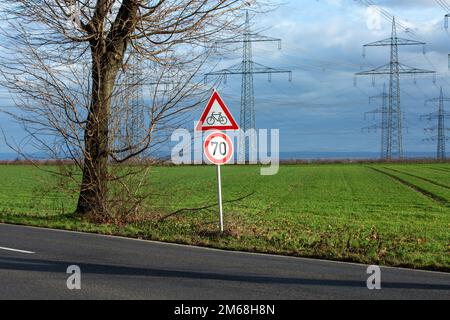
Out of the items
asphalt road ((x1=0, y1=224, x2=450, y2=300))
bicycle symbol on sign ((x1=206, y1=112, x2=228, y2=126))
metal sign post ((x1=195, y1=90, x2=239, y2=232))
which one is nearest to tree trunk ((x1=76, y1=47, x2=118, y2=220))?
metal sign post ((x1=195, y1=90, x2=239, y2=232))

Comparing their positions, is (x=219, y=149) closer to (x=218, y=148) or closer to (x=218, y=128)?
(x=218, y=148)

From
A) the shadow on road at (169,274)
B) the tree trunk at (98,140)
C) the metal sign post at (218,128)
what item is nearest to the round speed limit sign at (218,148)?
the metal sign post at (218,128)

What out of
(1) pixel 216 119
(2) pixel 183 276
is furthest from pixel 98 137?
(2) pixel 183 276

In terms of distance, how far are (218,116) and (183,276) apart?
17.9 feet

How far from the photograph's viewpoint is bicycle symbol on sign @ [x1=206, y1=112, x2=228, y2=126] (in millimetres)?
13172

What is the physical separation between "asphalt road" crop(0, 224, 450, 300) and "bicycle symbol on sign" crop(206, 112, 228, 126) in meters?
3.09

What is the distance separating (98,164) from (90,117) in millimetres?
1305

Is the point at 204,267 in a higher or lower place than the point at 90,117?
lower

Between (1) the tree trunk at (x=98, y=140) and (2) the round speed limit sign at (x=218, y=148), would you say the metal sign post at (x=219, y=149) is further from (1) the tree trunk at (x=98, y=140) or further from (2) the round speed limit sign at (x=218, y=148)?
(1) the tree trunk at (x=98, y=140)

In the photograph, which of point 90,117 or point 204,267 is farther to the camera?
point 90,117

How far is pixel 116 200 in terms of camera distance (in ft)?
52.9

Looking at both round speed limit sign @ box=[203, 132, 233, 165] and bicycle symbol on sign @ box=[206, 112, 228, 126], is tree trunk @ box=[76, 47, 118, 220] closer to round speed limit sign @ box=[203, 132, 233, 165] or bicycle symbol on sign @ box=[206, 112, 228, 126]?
bicycle symbol on sign @ box=[206, 112, 228, 126]
